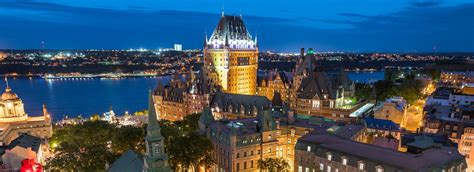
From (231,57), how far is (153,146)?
82739mm

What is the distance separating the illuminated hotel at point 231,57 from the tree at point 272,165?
2243 inches

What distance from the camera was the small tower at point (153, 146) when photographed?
3512cm

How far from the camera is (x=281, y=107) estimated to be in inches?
3322

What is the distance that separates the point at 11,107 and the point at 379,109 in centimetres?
9154

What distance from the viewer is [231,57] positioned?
381ft

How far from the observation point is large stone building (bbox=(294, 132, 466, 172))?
142 feet

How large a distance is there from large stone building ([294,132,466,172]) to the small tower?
2606 centimetres

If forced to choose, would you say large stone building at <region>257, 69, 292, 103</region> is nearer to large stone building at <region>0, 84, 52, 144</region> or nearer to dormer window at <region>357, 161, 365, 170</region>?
dormer window at <region>357, 161, 365, 170</region>

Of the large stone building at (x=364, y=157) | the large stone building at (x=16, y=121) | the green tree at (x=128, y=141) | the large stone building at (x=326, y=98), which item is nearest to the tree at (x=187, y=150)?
the green tree at (x=128, y=141)

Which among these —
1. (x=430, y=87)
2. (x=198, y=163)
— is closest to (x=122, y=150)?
(x=198, y=163)

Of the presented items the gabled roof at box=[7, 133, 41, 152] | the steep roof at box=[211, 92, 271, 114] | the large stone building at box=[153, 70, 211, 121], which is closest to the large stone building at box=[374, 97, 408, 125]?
the steep roof at box=[211, 92, 271, 114]

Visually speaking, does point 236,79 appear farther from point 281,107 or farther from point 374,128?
point 374,128

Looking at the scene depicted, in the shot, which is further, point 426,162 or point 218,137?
point 218,137

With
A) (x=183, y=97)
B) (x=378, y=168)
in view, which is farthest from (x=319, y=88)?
(x=378, y=168)
